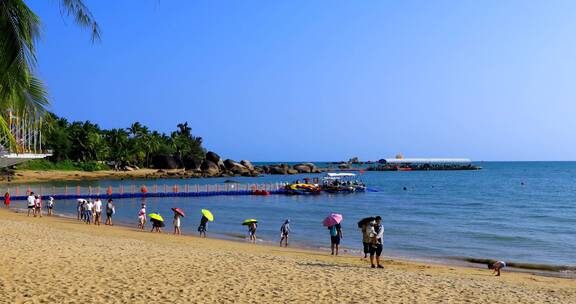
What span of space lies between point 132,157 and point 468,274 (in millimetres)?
106147

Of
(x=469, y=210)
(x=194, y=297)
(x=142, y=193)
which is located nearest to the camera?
(x=194, y=297)

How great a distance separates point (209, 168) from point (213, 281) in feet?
354

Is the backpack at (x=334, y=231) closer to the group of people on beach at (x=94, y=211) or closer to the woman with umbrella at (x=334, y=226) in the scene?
the woman with umbrella at (x=334, y=226)

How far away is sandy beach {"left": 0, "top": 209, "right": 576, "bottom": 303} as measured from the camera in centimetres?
1074

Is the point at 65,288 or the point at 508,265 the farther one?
the point at 508,265

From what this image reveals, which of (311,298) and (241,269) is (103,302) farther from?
(241,269)

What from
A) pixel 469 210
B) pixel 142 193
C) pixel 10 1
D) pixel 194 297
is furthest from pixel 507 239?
pixel 142 193

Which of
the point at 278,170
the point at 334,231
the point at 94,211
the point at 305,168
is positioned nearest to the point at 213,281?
the point at 334,231

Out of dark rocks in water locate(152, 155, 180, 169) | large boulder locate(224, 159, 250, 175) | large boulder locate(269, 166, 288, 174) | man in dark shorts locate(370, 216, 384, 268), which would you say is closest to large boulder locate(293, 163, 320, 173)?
large boulder locate(269, 166, 288, 174)

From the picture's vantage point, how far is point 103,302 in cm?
989

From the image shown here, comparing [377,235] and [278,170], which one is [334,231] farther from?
[278,170]

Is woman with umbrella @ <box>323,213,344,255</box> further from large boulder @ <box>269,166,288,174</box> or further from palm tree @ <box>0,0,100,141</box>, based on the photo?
large boulder @ <box>269,166,288,174</box>

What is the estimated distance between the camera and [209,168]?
11912cm

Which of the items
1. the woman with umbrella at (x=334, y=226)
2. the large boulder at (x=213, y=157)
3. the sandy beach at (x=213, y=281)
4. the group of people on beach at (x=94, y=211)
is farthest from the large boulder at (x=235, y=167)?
the sandy beach at (x=213, y=281)
